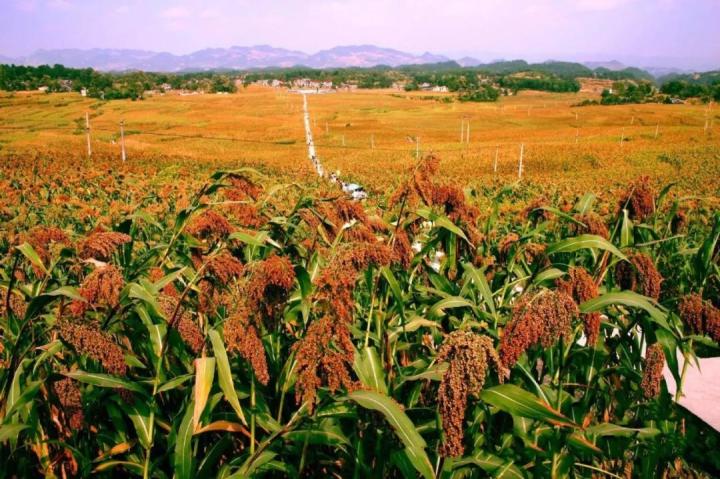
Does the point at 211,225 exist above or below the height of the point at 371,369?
above

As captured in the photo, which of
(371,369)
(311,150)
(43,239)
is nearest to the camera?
(371,369)

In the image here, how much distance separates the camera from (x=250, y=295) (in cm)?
162

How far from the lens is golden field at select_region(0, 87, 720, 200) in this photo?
98.2 ft

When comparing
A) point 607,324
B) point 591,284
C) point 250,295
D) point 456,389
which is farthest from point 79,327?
point 607,324

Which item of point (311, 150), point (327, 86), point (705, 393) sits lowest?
point (311, 150)

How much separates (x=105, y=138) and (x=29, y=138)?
6.01 meters

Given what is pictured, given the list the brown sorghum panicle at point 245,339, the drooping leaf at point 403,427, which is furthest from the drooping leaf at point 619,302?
the brown sorghum panicle at point 245,339

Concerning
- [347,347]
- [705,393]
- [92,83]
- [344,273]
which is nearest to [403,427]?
[347,347]

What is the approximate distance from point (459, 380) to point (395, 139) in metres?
51.3

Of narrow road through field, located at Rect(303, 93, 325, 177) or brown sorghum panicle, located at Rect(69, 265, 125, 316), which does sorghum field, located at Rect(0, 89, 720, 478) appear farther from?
narrow road through field, located at Rect(303, 93, 325, 177)

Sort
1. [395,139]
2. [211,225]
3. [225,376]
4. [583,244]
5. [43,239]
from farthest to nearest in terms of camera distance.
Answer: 1. [395,139]
2. [43,239]
3. [211,225]
4. [583,244]
5. [225,376]

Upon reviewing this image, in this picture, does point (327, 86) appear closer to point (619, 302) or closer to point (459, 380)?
point (619, 302)

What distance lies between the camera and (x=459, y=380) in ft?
4.61

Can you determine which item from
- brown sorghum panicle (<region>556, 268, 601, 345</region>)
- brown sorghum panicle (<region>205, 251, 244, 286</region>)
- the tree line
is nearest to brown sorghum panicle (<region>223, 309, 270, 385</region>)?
brown sorghum panicle (<region>205, 251, 244, 286</region>)
